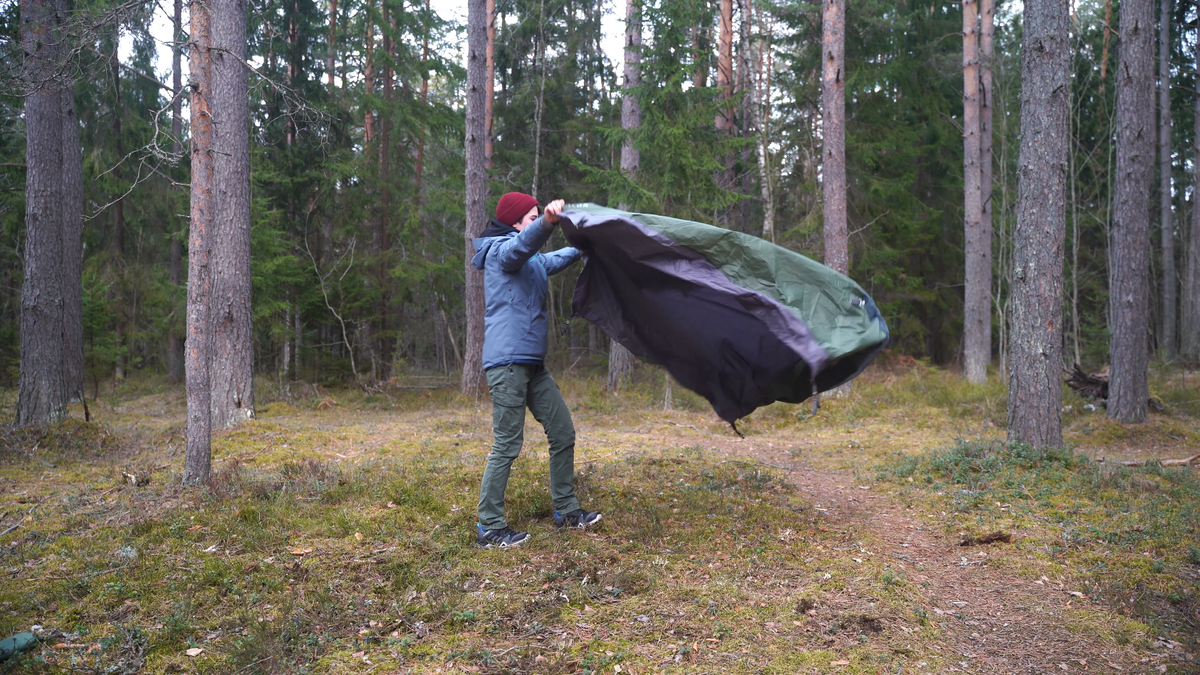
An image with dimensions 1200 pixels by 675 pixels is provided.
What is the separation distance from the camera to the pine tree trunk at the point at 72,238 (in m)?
10.6

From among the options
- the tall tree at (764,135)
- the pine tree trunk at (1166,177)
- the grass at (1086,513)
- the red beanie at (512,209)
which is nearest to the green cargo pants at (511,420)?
the red beanie at (512,209)

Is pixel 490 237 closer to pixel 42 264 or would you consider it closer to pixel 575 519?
pixel 575 519

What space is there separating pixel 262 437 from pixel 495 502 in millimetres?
5552

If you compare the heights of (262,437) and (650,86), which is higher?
(650,86)

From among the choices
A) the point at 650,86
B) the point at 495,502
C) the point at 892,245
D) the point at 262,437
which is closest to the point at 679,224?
the point at 495,502

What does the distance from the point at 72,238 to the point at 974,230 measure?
59.4ft

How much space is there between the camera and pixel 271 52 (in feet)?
55.0

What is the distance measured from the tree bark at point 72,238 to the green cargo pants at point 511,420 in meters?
8.83

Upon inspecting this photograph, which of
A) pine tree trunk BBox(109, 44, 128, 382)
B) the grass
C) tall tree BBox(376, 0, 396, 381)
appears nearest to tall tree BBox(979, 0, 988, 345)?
the grass

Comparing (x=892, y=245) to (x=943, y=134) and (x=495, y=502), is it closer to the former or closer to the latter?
(x=943, y=134)

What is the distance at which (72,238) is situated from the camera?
11.5m

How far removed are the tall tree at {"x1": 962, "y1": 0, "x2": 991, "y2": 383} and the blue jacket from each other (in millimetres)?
13585

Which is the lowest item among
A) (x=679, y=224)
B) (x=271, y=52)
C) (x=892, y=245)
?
(x=679, y=224)

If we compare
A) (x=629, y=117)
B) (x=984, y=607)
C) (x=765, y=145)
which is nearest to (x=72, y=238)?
(x=629, y=117)
